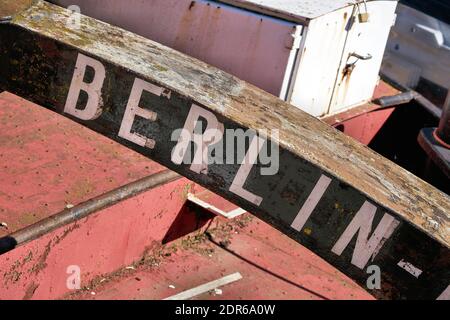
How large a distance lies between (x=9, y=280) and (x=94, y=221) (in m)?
0.64

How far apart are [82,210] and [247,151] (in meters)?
2.45

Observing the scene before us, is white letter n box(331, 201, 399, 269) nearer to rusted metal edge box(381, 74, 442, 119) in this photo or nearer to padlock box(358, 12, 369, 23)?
padlock box(358, 12, 369, 23)

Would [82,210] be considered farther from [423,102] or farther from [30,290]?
[423,102]

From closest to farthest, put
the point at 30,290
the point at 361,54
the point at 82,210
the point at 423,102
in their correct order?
the point at 30,290 → the point at 82,210 → the point at 361,54 → the point at 423,102

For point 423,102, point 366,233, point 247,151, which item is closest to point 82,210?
point 247,151

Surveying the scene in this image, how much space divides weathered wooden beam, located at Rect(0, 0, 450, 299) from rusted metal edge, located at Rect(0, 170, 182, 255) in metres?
1.90

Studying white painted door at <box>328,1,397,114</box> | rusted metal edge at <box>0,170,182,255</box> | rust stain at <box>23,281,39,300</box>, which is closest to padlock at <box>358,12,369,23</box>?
white painted door at <box>328,1,397,114</box>

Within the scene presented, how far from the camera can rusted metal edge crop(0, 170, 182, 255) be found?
11.8ft

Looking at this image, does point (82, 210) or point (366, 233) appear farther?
point (82, 210)

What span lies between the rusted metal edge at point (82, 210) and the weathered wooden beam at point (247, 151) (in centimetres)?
190

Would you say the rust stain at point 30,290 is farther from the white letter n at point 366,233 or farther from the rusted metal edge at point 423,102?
the rusted metal edge at point 423,102

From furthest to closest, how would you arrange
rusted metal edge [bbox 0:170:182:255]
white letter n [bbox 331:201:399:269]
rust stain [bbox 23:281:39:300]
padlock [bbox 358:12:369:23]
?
padlock [bbox 358:12:369:23] → rust stain [bbox 23:281:39:300] → rusted metal edge [bbox 0:170:182:255] → white letter n [bbox 331:201:399:269]

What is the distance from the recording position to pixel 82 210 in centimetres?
399
